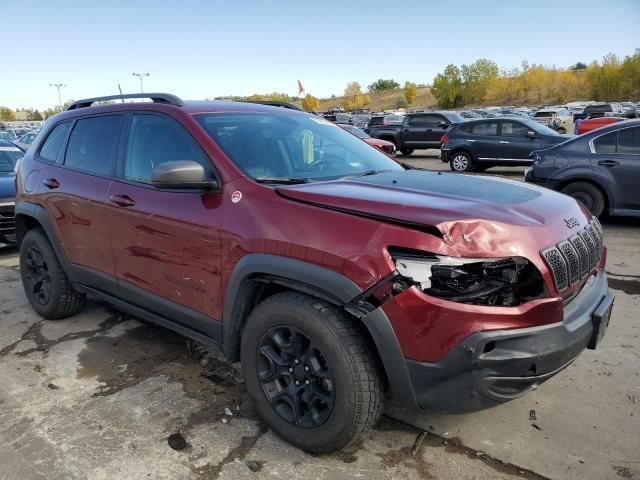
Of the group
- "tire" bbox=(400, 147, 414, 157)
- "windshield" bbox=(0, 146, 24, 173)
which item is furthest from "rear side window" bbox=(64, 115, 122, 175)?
"tire" bbox=(400, 147, 414, 157)

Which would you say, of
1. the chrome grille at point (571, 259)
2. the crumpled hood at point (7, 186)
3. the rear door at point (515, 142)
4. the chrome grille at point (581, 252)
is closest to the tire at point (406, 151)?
the rear door at point (515, 142)

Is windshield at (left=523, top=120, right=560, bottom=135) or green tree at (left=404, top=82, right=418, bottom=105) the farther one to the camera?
green tree at (left=404, top=82, right=418, bottom=105)

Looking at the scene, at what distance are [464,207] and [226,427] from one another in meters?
1.75

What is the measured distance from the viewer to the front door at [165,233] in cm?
287

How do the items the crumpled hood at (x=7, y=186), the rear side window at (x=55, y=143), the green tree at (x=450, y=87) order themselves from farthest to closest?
the green tree at (x=450, y=87) < the crumpled hood at (x=7, y=186) < the rear side window at (x=55, y=143)

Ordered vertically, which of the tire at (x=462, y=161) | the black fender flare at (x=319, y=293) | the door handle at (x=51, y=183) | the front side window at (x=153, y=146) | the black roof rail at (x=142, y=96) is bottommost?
the tire at (x=462, y=161)

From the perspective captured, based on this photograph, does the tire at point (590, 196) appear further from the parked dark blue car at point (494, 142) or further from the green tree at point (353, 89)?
the green tree at point (353, 89)

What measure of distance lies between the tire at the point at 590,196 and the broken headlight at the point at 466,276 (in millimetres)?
6496

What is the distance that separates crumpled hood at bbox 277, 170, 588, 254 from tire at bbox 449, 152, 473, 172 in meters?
13.2

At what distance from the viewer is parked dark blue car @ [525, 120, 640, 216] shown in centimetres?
758

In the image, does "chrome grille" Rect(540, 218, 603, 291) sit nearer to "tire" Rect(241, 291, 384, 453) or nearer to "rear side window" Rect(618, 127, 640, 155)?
"tire" Rect(241, 291, 384, 453)

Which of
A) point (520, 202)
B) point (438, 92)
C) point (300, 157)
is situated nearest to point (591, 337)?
point (520, 202)

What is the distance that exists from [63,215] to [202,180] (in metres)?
1.84

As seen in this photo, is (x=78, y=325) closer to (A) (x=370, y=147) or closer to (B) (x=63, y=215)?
(B) (x=63, y=215)
